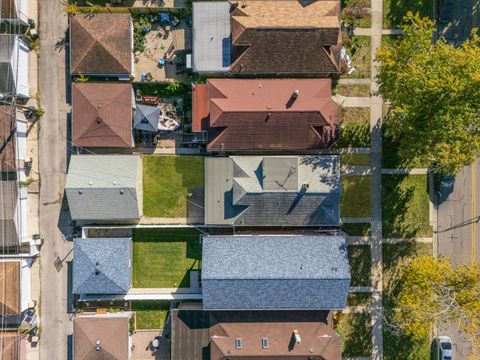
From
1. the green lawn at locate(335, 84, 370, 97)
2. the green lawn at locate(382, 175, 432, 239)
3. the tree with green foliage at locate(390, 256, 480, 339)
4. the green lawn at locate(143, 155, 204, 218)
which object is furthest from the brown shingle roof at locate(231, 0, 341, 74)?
the tree with green foliage at locate(390, 256, 480, 339)

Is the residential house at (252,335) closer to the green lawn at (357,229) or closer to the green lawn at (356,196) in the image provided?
the green lawn at (357,229)

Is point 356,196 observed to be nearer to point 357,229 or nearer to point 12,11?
point 357,229

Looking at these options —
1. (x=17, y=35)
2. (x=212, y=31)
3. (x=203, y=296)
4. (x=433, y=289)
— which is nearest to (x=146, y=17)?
(x=212, y=31)

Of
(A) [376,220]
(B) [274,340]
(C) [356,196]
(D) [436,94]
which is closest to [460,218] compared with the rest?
(A) [376,220]

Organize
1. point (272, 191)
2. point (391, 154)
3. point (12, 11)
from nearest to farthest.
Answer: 1. point (272, 191)
2. point (12, 11)
3. point (391, 154)

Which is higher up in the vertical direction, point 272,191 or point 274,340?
point 272,191
